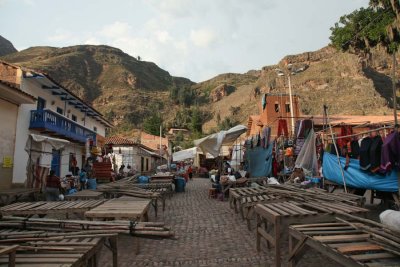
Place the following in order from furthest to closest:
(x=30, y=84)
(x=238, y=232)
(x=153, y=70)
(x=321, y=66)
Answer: (x=153, y=70) < (x=321, y=66) < (x=30, y=84) < (x=238, y=232)

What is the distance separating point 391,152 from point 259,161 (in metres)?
9.00

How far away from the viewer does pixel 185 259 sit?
18.5 feet

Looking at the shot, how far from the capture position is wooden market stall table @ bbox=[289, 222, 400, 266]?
311 centimetres

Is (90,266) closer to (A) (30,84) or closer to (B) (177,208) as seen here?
(B) (177,208)

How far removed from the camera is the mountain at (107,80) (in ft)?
286

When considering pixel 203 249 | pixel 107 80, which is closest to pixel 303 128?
pixel 203 249

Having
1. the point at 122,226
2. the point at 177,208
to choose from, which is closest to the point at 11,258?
the point at 122,226

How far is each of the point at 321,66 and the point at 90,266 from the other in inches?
3438

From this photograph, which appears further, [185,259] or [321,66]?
[321,66]

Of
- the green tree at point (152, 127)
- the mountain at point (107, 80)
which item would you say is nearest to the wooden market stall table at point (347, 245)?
the green tree at point (152, 127)

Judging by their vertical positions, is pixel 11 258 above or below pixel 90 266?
above

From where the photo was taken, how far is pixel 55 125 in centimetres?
1923

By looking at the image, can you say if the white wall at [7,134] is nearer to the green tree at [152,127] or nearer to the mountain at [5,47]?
the green tree at [152,127]

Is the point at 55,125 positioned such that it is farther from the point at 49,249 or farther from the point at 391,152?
the point at 391,152
